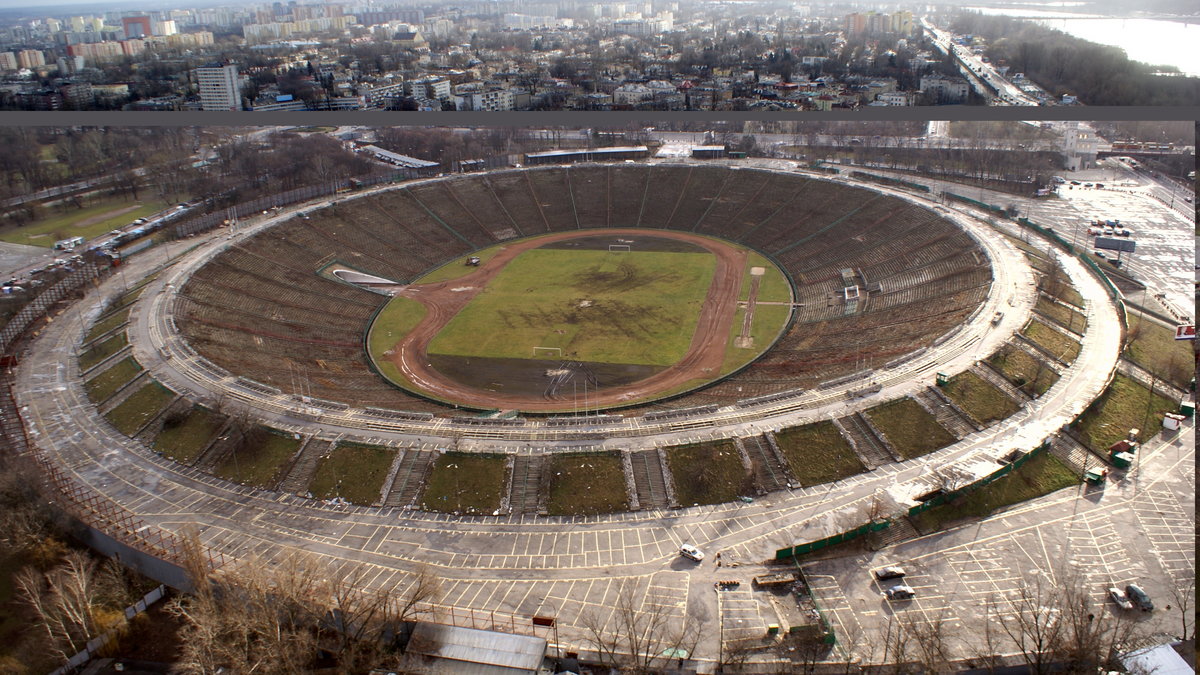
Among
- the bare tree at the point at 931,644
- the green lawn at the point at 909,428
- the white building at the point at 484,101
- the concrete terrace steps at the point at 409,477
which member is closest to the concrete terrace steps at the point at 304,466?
the concrete terrace steps at the point at 409,477

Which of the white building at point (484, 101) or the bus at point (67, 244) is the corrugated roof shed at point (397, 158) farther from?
the bus at point (67, 244)

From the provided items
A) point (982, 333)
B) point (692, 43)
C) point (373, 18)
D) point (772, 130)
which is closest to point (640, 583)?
point (982, 333)

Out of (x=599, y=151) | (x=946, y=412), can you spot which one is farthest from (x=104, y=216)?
(x=946, y=412)

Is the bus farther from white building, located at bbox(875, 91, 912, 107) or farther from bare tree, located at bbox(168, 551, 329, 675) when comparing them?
white building, located at bbox(875, 91, 912, 107)

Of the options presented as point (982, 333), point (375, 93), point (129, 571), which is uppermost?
point (375, 93)

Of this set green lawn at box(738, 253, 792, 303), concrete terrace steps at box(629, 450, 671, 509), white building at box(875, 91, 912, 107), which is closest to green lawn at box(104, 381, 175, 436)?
concrete terrace steps at box(629, 450, 671, 509)

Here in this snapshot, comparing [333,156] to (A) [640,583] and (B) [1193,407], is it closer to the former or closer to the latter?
(A) [640,583]
